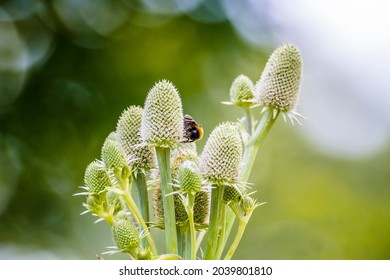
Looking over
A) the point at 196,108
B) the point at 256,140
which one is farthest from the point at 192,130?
the point at 196,108

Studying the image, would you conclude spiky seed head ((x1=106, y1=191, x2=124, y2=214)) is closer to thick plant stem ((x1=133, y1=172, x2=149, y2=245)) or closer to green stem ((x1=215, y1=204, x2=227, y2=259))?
thick plant stem ((x1=133, y1=172, x2=149, y2=245))

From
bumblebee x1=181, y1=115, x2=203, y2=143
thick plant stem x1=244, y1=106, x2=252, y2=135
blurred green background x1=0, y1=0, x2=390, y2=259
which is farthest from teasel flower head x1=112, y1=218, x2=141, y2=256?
blurred green background x1=0, y1=0, x2=390, y2=259

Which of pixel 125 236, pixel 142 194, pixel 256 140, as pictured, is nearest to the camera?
pixel 125 236

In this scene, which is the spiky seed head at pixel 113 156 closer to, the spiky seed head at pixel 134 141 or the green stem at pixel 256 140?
the spiky seed head at pixel 134 141

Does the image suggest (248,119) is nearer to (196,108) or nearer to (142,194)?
(142,194)
